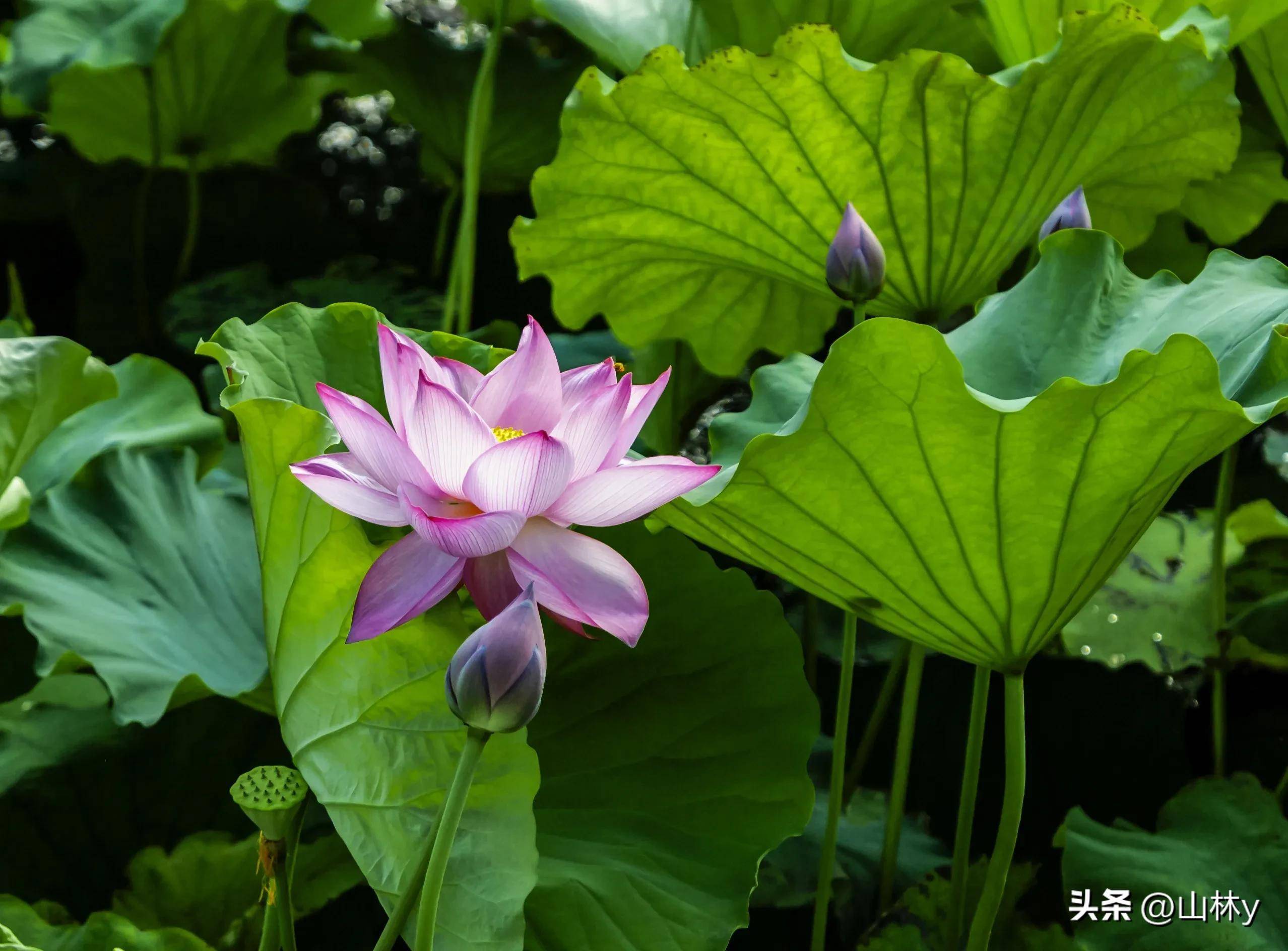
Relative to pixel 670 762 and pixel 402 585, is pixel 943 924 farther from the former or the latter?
pixel 402 585

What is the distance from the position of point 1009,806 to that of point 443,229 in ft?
4.08

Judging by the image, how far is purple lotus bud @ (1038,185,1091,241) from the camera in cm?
85

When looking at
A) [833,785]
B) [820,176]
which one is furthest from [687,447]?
[833,785]

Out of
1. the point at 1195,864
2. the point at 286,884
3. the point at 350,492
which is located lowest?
the point at 1195,864

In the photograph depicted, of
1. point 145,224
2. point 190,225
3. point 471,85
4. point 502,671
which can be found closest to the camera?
point 502,671

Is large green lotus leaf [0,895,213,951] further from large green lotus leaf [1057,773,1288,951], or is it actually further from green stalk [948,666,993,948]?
large green lotus leaf [1057,773,1288,951]

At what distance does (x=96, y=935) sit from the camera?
710mm

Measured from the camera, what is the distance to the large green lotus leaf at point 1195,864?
2.78 feet

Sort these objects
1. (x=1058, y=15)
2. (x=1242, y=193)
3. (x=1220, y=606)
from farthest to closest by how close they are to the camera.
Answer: (x=1242, y=193) < (x=1220, y=606) < (x=1058, y=15)

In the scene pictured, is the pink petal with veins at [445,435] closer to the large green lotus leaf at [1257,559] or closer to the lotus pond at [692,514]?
the lotus pond at [692,514]

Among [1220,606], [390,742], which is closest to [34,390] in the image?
[390,742]

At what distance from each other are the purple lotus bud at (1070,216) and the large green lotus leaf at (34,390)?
0.79 metres

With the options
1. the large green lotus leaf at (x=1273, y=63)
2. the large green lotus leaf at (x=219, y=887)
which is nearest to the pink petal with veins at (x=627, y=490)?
the large green lotus leaf at (x=219, y=887)

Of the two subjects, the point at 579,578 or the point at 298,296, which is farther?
the point at 298,296
